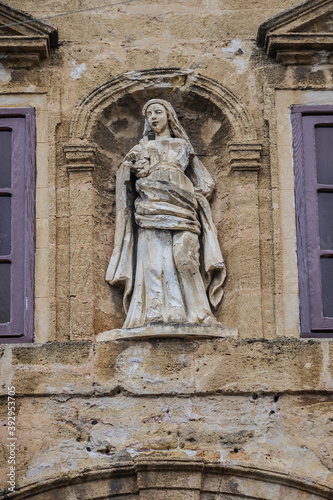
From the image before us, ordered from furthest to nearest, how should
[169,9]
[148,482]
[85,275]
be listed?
1. [169,9]
2. [85,275]
3. [148,482]

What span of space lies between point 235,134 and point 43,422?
2579 millimetres

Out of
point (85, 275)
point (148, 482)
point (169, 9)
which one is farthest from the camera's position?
point (169, 9)

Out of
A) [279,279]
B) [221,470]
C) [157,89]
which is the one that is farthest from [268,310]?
[157,89]

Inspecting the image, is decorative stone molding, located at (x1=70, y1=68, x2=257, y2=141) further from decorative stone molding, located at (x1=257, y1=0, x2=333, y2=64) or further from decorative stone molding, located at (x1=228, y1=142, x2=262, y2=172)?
decorative stone molding, located at (x1=257, y1=0, x2=333, y2=64)

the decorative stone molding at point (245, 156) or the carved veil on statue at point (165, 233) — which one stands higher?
the decorative stone molding at point (245, 156)

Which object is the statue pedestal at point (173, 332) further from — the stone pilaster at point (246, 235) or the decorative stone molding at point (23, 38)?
the decorative stone molding at point (23, 38)

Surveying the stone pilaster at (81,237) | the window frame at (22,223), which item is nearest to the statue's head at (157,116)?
the stone pilaster at (81,237)

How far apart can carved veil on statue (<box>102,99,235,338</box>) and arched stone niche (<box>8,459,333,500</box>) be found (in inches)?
40.9

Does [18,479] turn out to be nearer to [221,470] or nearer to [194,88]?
[221,470]

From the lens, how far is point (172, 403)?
10.3 meters

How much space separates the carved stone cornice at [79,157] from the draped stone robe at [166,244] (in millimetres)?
250

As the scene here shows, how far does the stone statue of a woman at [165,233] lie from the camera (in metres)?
10.6

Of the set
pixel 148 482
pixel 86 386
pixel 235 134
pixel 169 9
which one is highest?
pixel 169 9

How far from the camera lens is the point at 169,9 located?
11562 millimetres
